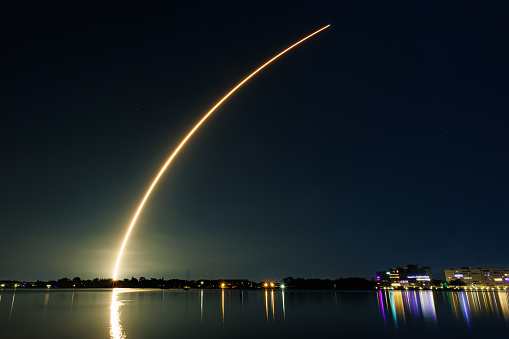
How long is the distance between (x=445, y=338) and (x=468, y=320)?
16.2 metres

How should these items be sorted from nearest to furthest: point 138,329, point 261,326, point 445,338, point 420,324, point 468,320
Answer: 1. point 445,338
2. point 138,329
3. point 261,326
4. point 420,324
5. point 468,320

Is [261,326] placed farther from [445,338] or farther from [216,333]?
[445,338]

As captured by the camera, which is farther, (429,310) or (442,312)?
(429,310)

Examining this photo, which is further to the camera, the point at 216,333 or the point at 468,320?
the point at 468,320

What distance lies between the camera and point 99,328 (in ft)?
101

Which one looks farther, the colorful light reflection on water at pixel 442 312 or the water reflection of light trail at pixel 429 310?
the water reflection of light trail at pixel 429 310

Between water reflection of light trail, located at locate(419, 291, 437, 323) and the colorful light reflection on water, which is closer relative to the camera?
the colorful light reflection on water

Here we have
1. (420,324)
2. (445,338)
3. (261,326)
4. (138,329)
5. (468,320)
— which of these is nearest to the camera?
(445,338)

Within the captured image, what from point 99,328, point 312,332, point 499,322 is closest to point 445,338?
point 312,332

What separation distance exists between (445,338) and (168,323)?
26.0 meters

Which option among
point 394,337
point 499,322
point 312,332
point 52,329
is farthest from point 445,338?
point 52,329

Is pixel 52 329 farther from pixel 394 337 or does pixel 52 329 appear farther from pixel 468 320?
pixel 468 320

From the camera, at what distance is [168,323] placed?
34.9 meters

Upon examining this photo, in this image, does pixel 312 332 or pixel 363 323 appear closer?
pixel 312 332
